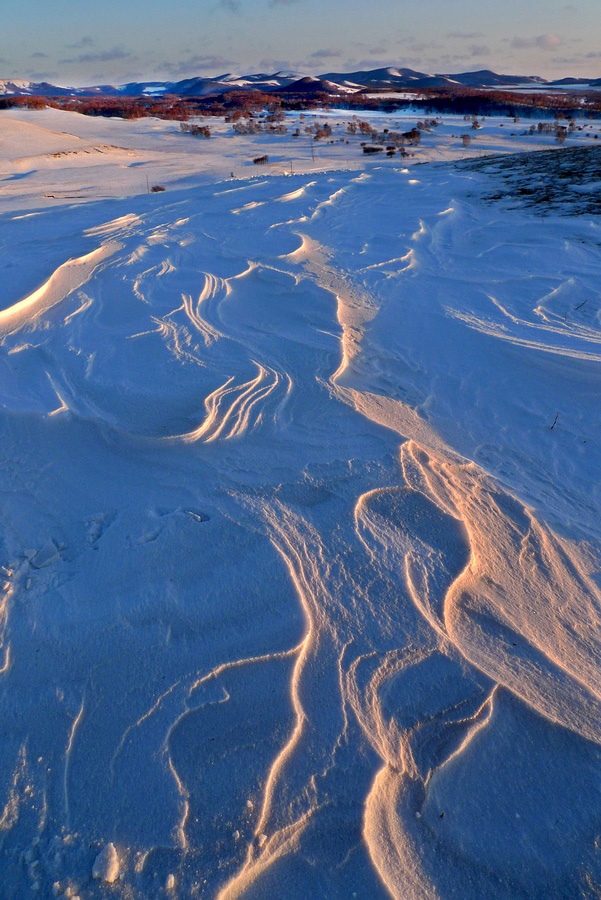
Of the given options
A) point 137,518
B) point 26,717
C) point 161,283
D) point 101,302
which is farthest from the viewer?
point 161,283

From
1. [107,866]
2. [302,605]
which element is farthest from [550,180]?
[107,866]

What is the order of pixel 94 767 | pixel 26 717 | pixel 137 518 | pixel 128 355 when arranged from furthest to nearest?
pixel 128 355, pixel 137 518, pixel 26 717, pixel 94 767

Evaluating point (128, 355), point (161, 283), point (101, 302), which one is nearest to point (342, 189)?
point (161, 283)

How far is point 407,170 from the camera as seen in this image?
1117cm

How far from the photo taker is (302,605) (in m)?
2.14

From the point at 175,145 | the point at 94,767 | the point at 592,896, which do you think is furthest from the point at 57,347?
the point at 175,145

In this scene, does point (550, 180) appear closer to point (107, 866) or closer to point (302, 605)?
point (302, 605)

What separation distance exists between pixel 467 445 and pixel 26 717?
2397 mm

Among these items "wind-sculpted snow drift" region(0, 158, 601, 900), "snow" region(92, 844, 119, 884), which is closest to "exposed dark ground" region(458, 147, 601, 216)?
"wind-sculpted snow drift" region(0, 158, 601, 900)

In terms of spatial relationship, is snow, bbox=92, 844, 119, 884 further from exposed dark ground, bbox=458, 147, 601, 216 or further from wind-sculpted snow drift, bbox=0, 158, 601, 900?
exposed dark ground, bbox=458, 147, 601, 216

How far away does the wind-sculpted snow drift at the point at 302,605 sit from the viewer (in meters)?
1.52

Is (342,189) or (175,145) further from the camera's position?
(175,145)

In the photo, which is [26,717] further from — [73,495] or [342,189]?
[342,189]

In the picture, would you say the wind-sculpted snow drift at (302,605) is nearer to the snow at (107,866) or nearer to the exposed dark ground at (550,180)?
the snow at (107,866)
